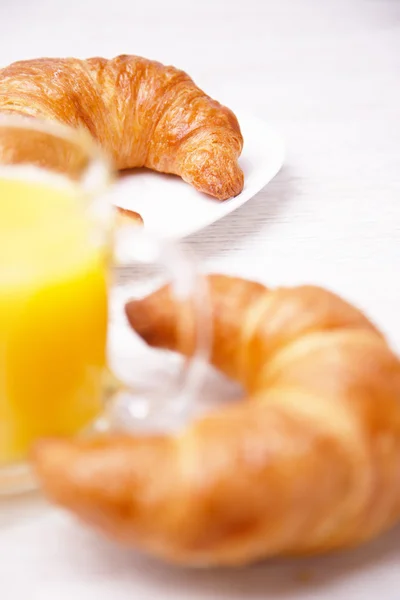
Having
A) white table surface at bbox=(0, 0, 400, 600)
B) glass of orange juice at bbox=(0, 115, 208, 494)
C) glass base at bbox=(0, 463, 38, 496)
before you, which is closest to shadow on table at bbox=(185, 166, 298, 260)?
white table surface at bbox=(0, 0, 400, 600)

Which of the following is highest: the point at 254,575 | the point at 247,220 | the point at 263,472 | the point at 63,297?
the point at 247,220

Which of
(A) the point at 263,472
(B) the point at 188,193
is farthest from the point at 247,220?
(A) the point at 263,472

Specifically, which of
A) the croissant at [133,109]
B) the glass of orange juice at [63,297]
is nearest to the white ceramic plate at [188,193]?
the croissant at [133,109]

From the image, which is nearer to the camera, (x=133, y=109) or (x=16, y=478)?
(x=16, y=478)

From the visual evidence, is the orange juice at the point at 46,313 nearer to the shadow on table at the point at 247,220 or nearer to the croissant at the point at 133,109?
the shadow on table at the point at 247,220

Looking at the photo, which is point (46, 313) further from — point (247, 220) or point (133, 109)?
point (133, 109)

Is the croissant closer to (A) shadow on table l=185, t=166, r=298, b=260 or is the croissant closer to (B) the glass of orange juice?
(A) shadow on table l=185, t=166, r=298, b=260
